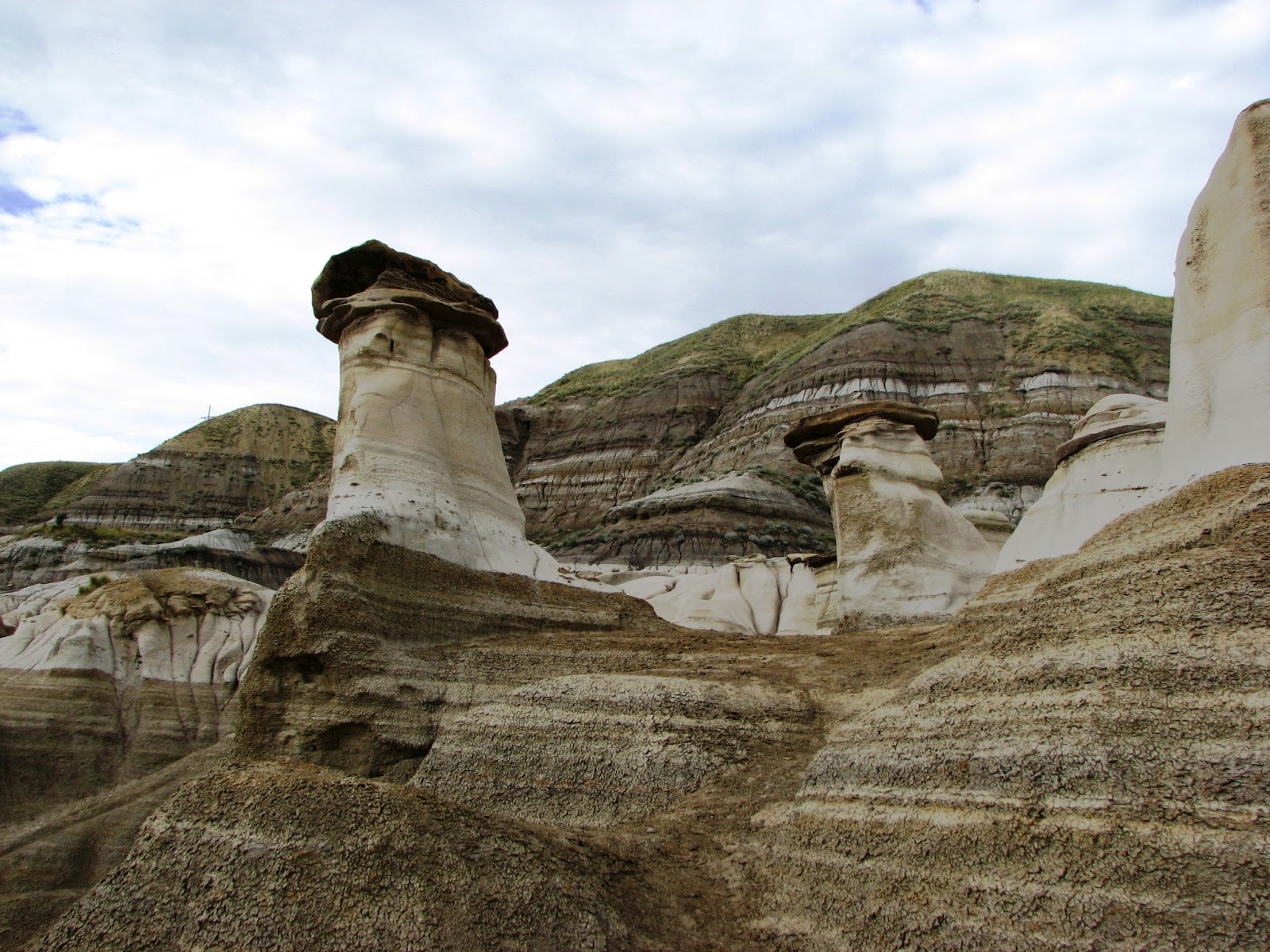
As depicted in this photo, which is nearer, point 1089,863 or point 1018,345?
point 1089,863

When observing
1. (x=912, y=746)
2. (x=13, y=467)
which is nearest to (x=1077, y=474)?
(x=912, y=746)

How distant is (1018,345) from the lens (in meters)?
49.1

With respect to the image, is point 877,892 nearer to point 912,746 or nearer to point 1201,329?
point 912,746

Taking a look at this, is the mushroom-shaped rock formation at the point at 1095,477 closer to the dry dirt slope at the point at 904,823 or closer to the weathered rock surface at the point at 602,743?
the dry dirt slope at the point at 904,823

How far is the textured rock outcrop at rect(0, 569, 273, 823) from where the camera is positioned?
451 inches

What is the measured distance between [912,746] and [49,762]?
1050cm

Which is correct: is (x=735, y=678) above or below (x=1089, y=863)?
above

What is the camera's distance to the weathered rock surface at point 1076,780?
394 cm

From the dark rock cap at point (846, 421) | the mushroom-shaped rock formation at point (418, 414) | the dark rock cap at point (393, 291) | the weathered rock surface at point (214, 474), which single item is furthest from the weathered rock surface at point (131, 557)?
the dark rock cap at point (846, 421)

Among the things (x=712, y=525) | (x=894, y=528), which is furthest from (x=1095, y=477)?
(x=712, y=525)

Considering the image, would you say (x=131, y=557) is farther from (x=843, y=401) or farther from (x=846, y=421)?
(x=843, y=401)

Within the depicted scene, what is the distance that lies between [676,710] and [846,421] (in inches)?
320

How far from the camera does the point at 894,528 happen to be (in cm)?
1262

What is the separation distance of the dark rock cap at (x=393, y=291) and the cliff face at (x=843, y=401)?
686 inches
